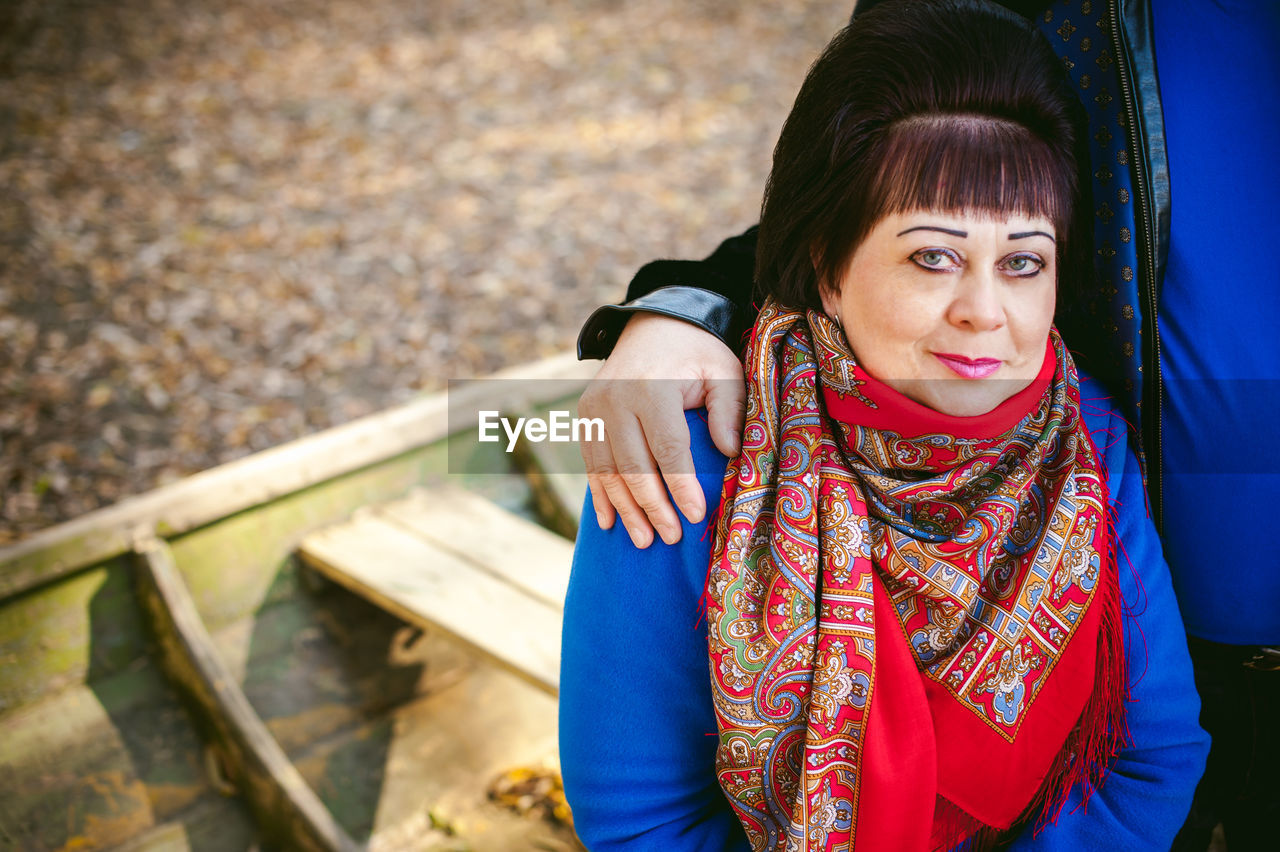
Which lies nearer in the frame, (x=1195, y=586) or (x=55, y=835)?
(x=1195, y=586)

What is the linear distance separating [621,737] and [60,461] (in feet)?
11.8

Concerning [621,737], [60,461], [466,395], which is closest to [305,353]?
[60,461]

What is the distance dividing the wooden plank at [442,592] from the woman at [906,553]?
0.98 meters

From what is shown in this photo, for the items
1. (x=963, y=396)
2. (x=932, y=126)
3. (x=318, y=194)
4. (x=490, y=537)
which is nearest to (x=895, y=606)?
(x=963, y=396)

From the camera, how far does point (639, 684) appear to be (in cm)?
128

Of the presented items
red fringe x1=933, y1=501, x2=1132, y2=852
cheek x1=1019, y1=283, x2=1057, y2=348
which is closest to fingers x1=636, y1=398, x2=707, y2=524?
cheek x1=1019, y1=283, x2=1057, y2=348

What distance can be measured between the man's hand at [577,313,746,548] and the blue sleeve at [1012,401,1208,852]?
0.61 metres

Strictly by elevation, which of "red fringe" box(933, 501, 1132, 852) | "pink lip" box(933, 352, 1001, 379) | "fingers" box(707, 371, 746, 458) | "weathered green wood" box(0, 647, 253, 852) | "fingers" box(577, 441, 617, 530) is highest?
"pink lip" box(933, 352, 1001, 379)

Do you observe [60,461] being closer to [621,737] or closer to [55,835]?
[55,835]

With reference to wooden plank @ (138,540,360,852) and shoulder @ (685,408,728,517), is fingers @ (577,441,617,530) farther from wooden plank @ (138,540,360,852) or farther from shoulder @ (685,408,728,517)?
wooden plank @ (138,540,360,852)

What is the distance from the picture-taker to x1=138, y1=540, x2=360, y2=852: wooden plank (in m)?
2.28

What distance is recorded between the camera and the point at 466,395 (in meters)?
3.06

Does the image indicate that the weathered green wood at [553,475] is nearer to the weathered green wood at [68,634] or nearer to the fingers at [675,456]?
the weathered green wood at [68,634]

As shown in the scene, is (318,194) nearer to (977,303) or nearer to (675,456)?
(675,456)
